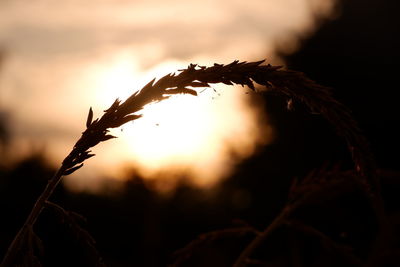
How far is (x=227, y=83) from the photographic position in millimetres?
1039

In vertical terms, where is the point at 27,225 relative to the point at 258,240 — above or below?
above

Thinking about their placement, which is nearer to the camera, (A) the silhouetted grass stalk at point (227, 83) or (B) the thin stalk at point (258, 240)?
(A) the silhouetted grass stalk at point (227, 83)

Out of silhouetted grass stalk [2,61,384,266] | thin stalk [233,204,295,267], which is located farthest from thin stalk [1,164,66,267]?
thin stalk [233,204,295,267]

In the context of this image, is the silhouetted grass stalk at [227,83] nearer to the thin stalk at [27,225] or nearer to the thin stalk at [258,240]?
the thin stalk at [27,225]

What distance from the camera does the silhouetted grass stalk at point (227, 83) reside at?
1.03 meters

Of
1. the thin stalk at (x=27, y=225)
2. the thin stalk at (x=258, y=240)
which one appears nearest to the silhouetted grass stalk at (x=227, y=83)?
the thin stalk at (x=27, y=225)

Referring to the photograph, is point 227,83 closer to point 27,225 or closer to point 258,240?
point 27,225

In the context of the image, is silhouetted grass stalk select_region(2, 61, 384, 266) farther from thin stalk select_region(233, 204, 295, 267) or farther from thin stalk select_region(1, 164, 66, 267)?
thin stalk select_region(233, 204, 295, 267)

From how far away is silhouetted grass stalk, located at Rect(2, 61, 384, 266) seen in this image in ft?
3.38

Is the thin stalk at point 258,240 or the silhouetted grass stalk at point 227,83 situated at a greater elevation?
the silhouetted grass stalk at point 227,83

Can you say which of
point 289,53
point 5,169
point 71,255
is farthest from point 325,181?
point 5,169

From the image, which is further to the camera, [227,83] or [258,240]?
[258,240]

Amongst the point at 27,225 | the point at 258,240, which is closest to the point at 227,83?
the point at 27,225

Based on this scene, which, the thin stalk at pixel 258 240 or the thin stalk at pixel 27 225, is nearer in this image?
the thin stalk at pixel 27 225
